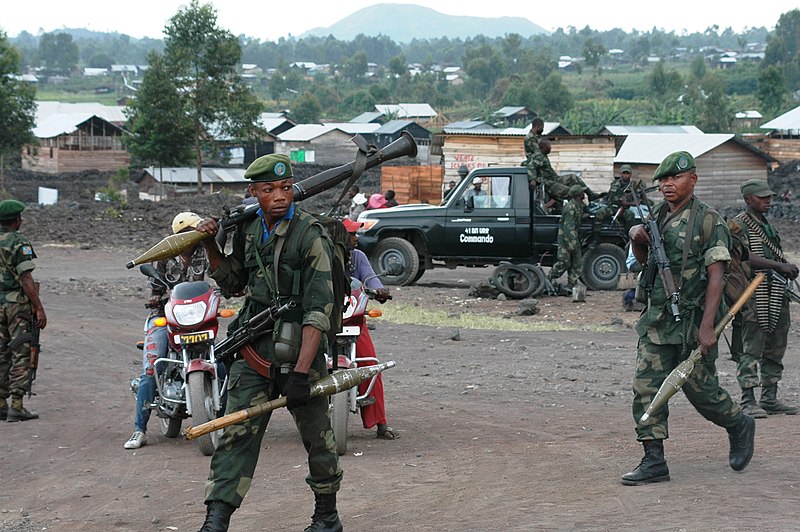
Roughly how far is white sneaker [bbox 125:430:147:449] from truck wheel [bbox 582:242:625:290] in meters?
11.7

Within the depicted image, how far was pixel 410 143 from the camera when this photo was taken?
7.10m

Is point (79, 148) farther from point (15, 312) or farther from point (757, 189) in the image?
point (757, 189)

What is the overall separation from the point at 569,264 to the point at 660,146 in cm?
3303

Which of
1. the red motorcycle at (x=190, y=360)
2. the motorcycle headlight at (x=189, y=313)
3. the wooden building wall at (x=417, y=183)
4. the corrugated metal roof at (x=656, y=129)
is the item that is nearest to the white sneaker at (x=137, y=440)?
the red motorcycle at (x=190, y=360)

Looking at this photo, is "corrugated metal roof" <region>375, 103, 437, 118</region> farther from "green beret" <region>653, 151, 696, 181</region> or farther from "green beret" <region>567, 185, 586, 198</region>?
"green beret" <region>653, 151, 696, 181</region>

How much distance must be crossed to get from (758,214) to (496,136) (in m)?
26.3

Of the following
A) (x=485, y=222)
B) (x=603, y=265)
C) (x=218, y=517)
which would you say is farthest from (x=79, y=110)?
(x=218, y=517)

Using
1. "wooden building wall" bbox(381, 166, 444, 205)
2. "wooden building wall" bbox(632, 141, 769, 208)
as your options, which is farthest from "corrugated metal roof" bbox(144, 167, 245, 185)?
"wooden building wall" bbox(632, 141, 769, 208)

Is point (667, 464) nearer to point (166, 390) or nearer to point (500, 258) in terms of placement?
point (166, 390)

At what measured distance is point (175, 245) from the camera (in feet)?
18.9

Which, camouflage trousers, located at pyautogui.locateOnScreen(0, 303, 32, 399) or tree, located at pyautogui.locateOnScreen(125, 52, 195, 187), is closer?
camouflage trousers, located at pyautogui.locateOnScreen(0, 303, 32, 399)

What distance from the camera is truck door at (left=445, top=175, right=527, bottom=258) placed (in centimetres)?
1853

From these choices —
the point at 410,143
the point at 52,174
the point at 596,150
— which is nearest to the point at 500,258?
the point at 410,143

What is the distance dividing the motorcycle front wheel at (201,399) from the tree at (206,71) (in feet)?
151
